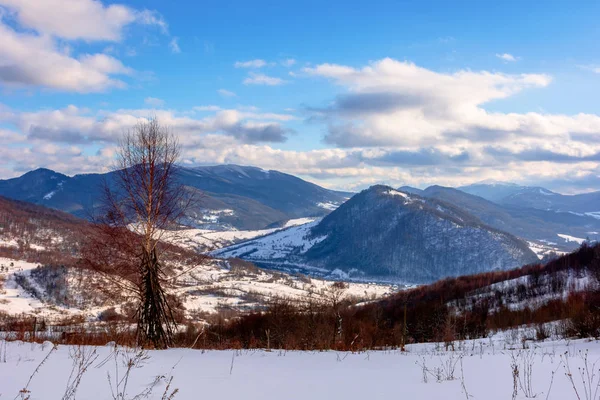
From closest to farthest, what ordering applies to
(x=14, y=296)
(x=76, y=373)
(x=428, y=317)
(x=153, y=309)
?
1. (x=76, y=373)
2. (x=153, y=309)
3. (x=428, y=317)
4. (x=14, y=296)

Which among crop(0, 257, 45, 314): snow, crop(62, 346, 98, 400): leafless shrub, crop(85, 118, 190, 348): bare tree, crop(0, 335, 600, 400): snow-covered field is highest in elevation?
crop(85, 118, 190, 348): bare tree

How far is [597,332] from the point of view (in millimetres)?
16375

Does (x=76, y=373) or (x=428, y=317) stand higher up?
(x=76, y=373)

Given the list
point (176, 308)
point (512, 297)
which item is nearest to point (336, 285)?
point (176, 308)

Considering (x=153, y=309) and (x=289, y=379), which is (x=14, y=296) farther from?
(x=289, y=379)

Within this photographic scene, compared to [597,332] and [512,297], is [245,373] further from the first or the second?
[512,297]

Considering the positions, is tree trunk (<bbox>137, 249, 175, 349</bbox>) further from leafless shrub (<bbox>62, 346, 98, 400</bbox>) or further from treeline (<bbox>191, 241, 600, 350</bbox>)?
leafless shrub (<bbox>62, 346, 98, 400</bbox>)

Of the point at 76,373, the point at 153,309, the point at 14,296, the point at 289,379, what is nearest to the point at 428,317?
the point at 153,309

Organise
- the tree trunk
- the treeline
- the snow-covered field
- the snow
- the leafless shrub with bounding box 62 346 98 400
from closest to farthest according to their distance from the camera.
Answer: the leafless shrub with bounding box 62 346 98 400
the snow-covered field
the tree trunk
the treeline
the snow

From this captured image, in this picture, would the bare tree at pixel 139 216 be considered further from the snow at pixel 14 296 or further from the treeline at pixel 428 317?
the snow at pixel 14 296

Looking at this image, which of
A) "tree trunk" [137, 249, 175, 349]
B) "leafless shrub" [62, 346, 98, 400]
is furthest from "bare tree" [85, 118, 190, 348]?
"leafless shrub" [62, 346, 98, 400]

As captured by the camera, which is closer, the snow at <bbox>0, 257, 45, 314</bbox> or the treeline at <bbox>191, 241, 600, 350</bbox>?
the treeline at <bbox>191, 241, 600, 350</bbox>

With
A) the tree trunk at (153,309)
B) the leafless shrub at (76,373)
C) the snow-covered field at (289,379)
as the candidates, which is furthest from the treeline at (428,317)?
the leafless shrub at (76,373)

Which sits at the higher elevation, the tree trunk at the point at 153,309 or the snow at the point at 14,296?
the tree trunk at the point at 153,309
